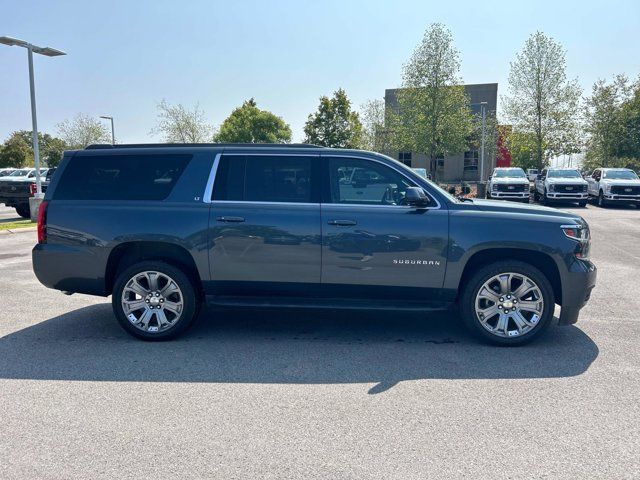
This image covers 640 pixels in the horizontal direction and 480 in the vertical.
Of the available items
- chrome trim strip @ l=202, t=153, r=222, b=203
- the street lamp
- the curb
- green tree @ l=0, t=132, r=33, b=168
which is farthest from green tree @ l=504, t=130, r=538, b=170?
green tree @ l=0, t=132, r=33, b=168

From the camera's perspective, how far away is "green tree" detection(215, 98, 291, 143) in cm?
6200

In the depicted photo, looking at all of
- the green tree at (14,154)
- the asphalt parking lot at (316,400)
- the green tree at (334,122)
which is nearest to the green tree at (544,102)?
the green tree at (334,122)

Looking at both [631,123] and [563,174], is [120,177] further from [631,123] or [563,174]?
[631,123]

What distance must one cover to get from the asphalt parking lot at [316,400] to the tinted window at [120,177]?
4.98 feet

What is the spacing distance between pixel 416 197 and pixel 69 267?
3.61 m

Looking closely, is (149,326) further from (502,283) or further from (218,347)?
(502,283)

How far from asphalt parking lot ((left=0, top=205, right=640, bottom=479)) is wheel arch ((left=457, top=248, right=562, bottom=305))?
617 millimetres

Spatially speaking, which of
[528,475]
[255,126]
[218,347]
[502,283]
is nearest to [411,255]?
[502,283]

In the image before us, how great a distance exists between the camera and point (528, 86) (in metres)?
34.3

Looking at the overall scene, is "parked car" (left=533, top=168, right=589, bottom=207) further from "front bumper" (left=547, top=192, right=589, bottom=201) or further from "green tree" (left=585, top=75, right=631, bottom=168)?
"green tree" (left=585, top=75, right=631, bottom=168)

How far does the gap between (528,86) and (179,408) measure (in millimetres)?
35611

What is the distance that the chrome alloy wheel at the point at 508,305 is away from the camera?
5223mm

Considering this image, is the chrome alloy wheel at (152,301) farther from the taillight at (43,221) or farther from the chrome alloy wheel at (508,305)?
the chrome alloy wheel at (508,305)

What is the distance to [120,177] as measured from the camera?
5.52m
